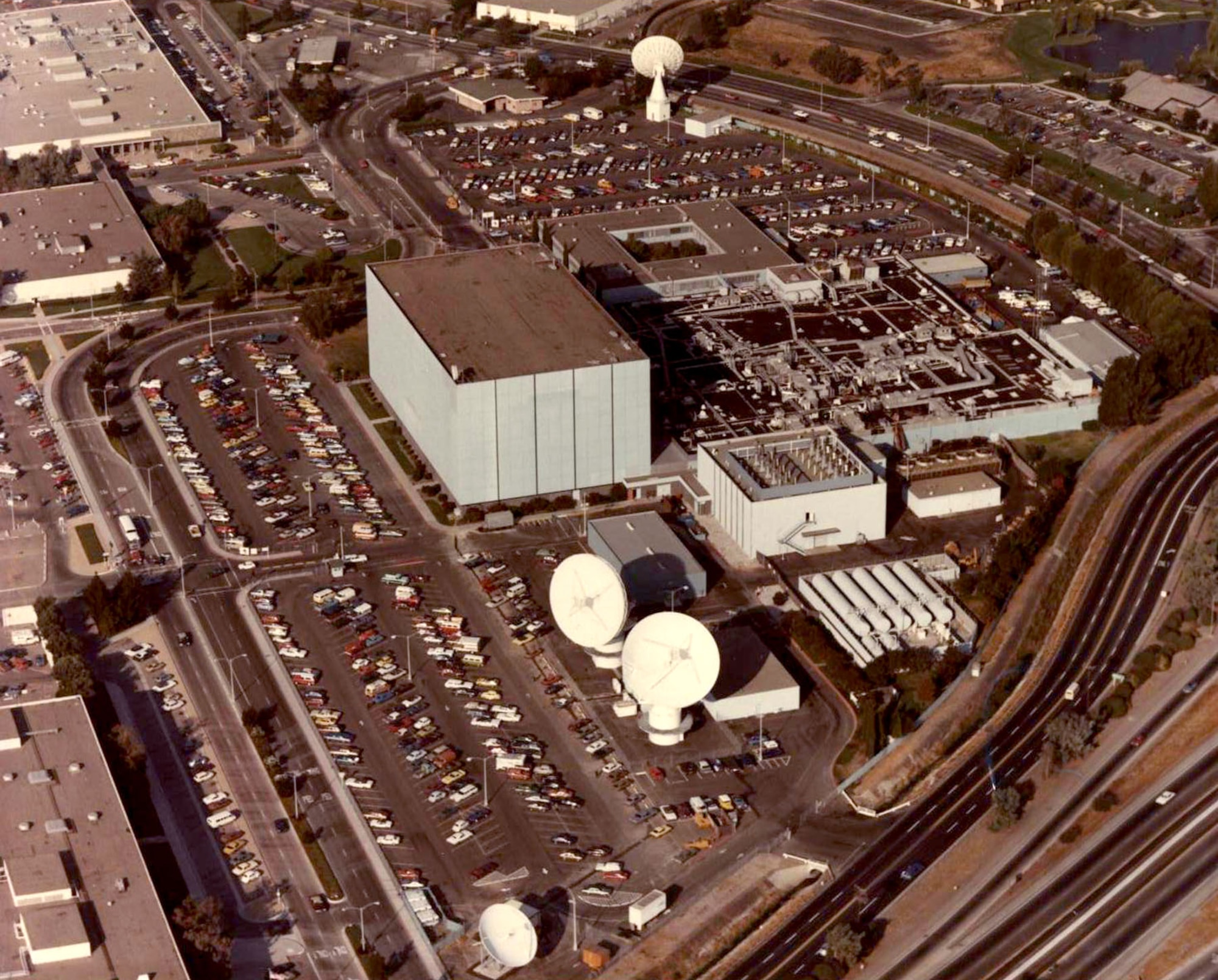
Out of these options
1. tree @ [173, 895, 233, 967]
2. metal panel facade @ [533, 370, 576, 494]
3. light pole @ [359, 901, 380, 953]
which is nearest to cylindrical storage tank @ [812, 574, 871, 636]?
metal panel facade @ [533, 370, 576, 494]

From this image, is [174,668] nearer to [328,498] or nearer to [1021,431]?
[328,498]

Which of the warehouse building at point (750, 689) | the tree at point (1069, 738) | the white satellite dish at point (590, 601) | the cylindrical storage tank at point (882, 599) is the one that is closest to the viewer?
the tree at point (1069, 738)

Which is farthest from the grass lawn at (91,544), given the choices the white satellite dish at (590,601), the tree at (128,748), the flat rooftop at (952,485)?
the flat rooftop at (952,485)

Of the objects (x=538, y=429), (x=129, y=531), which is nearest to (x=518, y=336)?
(x=538, y=429)

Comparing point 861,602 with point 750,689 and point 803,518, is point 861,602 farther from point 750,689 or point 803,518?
point 750,689

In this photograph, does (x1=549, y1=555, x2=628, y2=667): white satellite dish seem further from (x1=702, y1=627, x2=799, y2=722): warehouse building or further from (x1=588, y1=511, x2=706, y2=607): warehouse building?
(x1=588, y1=511, x2=706, y2=607): warehouse building

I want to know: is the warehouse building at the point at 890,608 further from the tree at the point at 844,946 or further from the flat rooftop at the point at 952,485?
the tree at the point at 844,946
